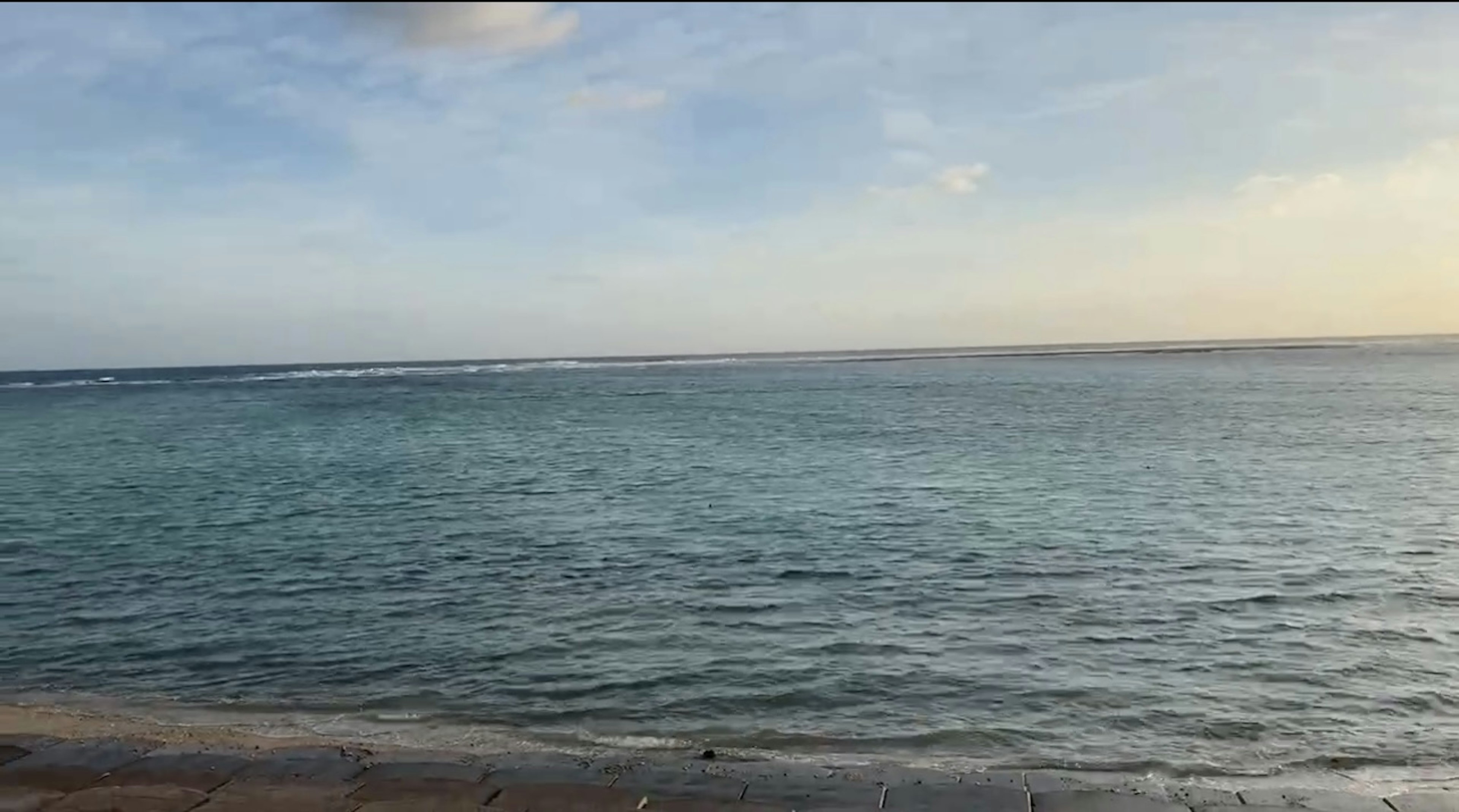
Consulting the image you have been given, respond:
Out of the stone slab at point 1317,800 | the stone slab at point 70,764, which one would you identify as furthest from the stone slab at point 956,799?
the stone slab at point 70,764

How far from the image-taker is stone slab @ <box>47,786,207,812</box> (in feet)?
26.4

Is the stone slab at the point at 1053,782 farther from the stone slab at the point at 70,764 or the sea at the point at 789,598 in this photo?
the stone slab at the point at 70,764

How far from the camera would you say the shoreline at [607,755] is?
30.0ft

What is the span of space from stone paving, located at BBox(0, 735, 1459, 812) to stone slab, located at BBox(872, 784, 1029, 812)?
2 centimetres

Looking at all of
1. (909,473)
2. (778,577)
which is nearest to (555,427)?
(909,473)

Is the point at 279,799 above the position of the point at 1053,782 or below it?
above

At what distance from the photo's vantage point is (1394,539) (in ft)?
66.9

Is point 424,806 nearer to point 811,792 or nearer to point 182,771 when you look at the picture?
point 182,771

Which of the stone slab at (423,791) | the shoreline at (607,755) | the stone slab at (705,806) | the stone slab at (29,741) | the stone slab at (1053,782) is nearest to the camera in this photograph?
the stone slab at (705,806)

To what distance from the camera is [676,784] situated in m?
8.64

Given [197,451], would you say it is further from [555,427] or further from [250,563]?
[250,563]

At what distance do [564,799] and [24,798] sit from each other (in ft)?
14.7

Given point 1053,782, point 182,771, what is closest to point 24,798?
point 182,771

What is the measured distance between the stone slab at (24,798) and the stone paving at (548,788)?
0.05ft
